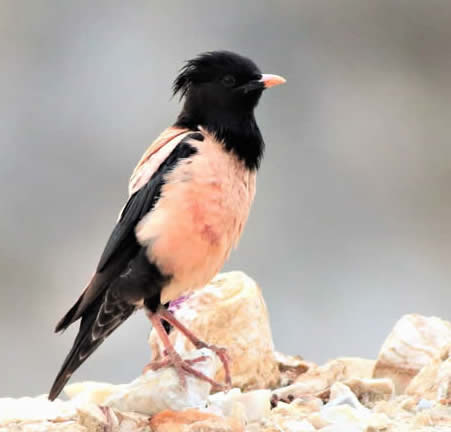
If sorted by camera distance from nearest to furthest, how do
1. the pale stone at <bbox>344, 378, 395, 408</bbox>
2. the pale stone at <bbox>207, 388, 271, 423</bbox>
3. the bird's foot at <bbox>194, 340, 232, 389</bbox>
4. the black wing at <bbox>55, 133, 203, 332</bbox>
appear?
1. the pale stone at <bbox>207, 388, 271, 423</bbox>
2. the black wing at <bbox>55, 133, 203, 332</bbox>
3. the bird's foot at <bbox>194, 340, 232, 389</bbox>
4. the pale stone at <bbox>344, 378, 395, 408</bbox>

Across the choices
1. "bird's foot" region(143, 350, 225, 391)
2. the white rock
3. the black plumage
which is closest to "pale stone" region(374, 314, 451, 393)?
"bird's foot" region(143, 350, 225, 391)

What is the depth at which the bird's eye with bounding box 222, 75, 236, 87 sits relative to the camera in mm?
3787

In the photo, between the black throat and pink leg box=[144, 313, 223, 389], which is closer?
pink leg box=[144, 313, 223, 389]

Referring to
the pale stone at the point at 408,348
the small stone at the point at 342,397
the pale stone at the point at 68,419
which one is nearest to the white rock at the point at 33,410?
the pale stone at the point at 68,419

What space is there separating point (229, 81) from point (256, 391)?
1.27m

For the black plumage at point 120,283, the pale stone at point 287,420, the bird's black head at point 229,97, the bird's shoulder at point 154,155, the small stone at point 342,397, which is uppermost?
the bird's black head at point 229,97

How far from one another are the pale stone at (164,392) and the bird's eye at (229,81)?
1095 mm

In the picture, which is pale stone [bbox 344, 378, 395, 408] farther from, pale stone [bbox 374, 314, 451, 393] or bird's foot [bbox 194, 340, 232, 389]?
bird's foot [bbox 194, 340, 232, 389]

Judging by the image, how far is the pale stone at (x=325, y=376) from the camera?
4.04 metres

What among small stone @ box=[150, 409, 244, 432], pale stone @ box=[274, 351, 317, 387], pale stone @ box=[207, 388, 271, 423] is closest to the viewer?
small stone @ box=[150, 409, 244, 432]

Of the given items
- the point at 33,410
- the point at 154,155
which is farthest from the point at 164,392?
the point at 154,155

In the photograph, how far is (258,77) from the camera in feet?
12.5

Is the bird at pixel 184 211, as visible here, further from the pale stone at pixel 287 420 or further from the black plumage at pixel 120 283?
the pale stone at pixel 287 420

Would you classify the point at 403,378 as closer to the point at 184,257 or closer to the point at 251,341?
the point at 251,341
